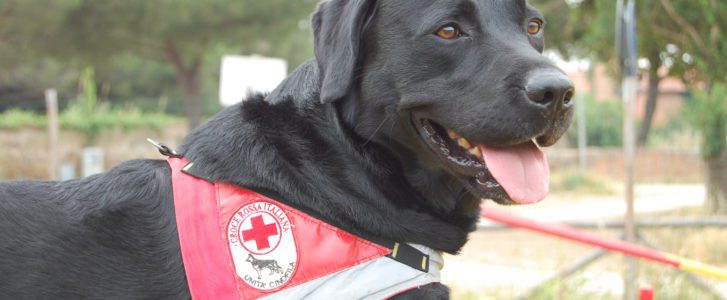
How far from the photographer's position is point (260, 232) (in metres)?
1.99

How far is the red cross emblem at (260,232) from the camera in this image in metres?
1.98

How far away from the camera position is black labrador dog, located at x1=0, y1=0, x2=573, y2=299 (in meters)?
1.93

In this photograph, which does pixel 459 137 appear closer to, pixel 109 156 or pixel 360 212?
pixel 360 212

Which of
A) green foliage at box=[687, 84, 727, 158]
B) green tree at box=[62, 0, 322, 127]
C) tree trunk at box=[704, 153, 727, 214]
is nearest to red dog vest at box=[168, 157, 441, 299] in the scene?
tree trunk at box=[704, 153, 727, 214]

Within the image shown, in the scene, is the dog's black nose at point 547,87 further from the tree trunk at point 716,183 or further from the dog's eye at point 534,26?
the tree trunk at point 716,183

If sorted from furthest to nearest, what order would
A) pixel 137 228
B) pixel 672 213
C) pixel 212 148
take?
pixel 672 213 < pixel 212 148 < pixel 137 228

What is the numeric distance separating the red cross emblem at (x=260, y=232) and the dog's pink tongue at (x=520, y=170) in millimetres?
641

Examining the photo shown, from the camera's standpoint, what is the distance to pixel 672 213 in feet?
22.6

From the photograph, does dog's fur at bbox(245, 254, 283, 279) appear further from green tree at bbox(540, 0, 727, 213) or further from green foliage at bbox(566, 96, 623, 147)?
green foliage at bbox(566, 96, 623, 147)

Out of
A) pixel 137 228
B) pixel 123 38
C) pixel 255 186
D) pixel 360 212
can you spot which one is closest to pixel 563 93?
pixel 360 212

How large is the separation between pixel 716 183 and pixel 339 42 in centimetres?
676

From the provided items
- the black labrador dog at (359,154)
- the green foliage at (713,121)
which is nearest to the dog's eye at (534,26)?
the black labrador dog at (359,154)

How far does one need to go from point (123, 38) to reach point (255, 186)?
17162 millimetres

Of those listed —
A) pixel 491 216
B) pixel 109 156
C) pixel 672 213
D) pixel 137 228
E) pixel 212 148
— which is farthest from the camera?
pixel 109 156
